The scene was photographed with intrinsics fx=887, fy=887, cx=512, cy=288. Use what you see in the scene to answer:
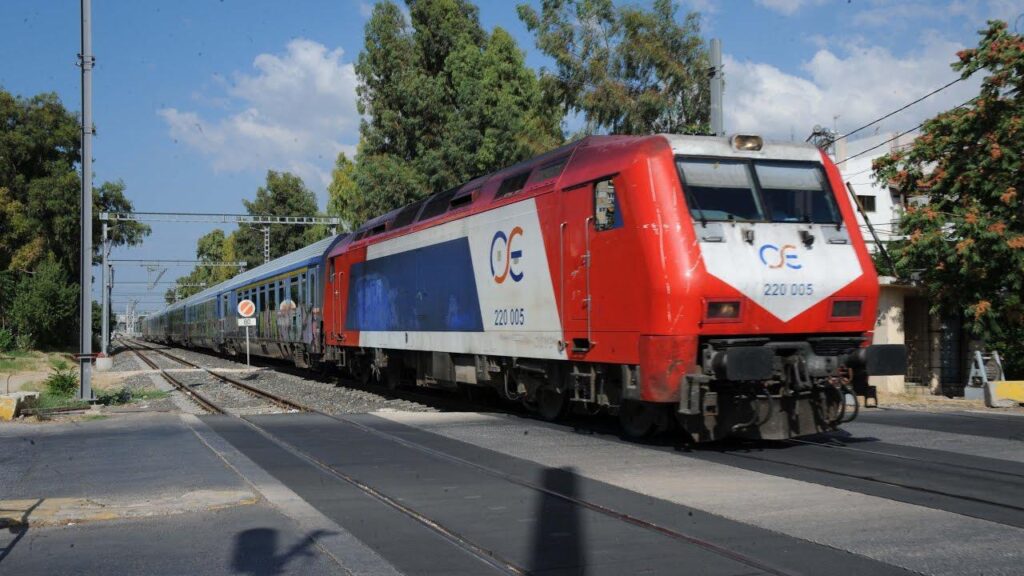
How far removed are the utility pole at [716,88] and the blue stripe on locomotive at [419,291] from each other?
209 inches

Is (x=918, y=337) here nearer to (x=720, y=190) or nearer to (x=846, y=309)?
(x=846, y=309)

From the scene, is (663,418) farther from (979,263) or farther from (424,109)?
(424,109)

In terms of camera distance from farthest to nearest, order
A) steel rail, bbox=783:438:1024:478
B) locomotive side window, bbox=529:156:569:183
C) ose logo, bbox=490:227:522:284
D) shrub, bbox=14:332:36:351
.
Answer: shrub, bbox=14:332:36:351, ose logo, bbox=490:227:522:284, locomotive side window, bbox=529:156:569:183, steel rail, bbox=783:438:1024:478

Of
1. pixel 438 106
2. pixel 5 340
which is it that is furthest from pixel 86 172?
pixel 5 340

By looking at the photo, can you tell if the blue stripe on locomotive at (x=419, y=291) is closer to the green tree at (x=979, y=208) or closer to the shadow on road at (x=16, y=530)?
the shadow on road at (x=16, y=530)

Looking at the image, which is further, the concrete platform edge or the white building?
the white building

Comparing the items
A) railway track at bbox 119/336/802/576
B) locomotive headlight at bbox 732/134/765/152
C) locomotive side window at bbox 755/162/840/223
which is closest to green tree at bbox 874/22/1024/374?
locomotive side window at bbox 755/162/840/223

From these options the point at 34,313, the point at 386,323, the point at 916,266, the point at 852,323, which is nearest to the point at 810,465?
the point at 852,323

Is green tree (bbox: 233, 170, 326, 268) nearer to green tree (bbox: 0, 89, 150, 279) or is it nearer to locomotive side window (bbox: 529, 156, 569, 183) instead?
green tree (bbox: 0, 89, 150, 279)

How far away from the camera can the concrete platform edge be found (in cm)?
530

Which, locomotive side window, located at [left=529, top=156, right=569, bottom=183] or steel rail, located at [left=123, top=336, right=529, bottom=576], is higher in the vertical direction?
locomotive side window, located at [left=529, top=156, right=569, bottom=183]

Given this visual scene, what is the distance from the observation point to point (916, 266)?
18.1 m

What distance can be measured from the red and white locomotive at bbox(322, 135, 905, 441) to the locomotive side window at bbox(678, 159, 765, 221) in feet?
0.05

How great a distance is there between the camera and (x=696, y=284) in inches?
348
